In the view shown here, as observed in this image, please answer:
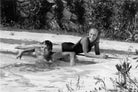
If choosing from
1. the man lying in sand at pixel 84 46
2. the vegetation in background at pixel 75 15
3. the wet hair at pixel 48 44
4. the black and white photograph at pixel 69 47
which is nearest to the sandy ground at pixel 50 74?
the black and white photograph at pixel 69 47

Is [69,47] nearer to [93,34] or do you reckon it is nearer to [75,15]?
[93,34]

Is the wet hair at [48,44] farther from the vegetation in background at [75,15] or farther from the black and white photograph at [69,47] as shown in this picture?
the vegetation in background at [75,15]

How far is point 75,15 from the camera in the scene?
58.7ft

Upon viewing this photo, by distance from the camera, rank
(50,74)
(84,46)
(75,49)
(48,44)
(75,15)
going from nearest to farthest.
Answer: (50,74)
(84,46)
(48,44)
(75,49)
(75,15)

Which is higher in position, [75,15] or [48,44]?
[75,15]

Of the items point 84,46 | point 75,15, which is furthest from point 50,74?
point 75,15

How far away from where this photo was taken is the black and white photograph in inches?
228

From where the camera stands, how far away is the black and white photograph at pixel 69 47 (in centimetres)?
579

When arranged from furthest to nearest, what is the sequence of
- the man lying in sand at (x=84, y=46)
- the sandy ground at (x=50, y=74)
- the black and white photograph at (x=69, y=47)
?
the man lying in sand at (x=84, y=46), the black and white photograph at (x=69, y=47), the sandy ground at (x=50, y=74)

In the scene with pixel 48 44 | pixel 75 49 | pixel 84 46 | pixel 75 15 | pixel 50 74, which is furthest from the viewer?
pixel 75 15

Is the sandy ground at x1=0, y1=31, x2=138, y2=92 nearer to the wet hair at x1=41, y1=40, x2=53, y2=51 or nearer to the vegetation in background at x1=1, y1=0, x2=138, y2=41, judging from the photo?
the wet hair at x1=41, y1=40, x2=53, y2=51

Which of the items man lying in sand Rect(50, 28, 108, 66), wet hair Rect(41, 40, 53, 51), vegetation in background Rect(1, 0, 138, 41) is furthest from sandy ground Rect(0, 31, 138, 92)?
vegetation in background Rect(1, 0, 138, 41)

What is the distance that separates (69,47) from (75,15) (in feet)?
27.7

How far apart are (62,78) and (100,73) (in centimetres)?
68
